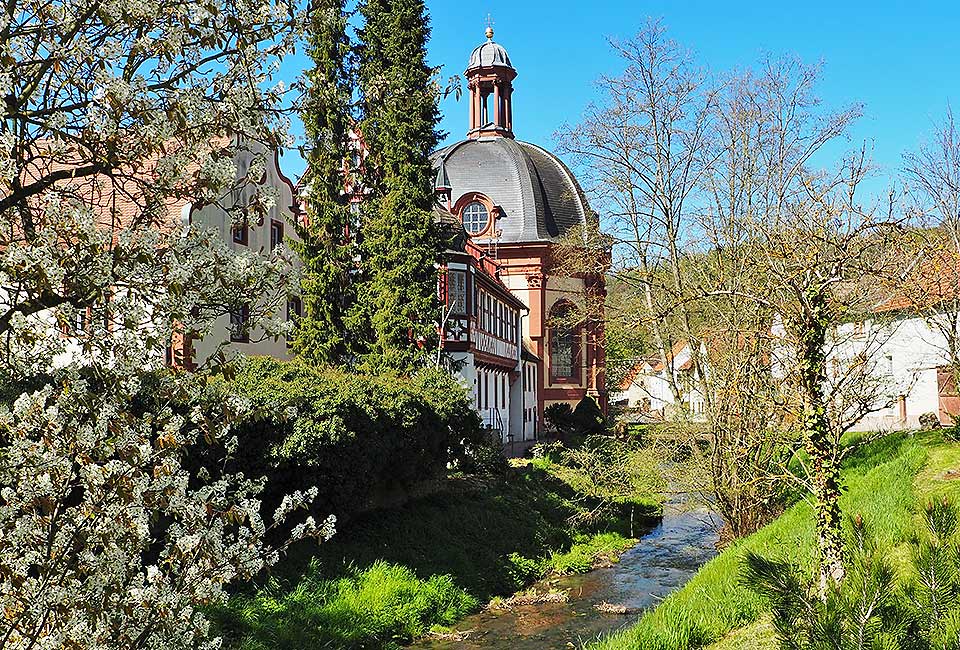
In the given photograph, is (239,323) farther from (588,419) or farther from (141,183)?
(588,419)

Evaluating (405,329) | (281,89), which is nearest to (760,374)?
(405,329)

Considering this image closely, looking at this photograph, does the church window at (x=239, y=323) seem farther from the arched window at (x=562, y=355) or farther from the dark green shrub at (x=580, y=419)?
the arched window at (x=562, y=355)

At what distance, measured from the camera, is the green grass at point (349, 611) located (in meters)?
10.6

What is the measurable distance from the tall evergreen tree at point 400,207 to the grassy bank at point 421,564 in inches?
169

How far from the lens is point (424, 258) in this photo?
2392cm

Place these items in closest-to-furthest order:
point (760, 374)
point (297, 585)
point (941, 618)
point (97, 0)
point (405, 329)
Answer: point (97, 0) < point (941, 618) < point (297, 585) < point (760, 374) < point (405, 329)

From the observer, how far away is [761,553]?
10062 mm

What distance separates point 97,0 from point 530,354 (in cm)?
4116

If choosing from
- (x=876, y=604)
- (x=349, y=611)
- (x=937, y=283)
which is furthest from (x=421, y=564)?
(x=876, y=604)

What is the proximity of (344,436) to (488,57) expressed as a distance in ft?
144

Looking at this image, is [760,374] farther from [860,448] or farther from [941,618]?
[941,618]

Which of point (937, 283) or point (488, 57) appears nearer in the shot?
point (937, 283)

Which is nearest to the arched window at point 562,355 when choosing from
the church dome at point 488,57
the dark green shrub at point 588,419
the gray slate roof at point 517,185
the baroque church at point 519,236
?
the baroque church at point 519,236

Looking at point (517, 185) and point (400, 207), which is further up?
point (517, 185)
